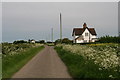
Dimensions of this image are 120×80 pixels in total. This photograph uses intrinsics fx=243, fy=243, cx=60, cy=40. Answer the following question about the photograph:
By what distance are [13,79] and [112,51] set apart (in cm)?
542

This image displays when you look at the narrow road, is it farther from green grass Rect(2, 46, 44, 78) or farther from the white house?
the white house

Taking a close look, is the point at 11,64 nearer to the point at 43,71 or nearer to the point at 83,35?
the point at 43,71

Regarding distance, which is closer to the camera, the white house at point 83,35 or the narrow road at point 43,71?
the narrow road at point 43,71

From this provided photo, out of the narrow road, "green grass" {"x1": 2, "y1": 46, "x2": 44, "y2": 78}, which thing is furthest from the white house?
the narrow road

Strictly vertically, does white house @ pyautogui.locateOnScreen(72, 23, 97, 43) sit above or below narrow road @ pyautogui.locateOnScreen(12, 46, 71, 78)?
above

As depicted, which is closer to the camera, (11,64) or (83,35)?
(11,64)

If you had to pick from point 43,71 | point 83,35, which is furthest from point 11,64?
point 83,35

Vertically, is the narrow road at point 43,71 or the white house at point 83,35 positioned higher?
the white house at point 83,35

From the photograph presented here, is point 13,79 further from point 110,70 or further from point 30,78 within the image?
point 110,70

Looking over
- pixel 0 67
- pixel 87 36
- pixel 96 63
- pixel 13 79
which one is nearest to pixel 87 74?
pixel 96 63

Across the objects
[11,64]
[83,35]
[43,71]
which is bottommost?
[43,71]

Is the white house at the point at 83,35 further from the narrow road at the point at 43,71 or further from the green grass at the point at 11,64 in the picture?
the narrow road at the point at 43,71

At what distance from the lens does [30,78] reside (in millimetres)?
11922

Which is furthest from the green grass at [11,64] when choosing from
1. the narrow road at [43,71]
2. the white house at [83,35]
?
the white house at [83,35]
